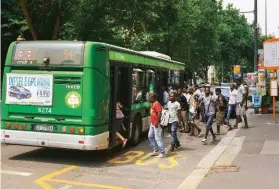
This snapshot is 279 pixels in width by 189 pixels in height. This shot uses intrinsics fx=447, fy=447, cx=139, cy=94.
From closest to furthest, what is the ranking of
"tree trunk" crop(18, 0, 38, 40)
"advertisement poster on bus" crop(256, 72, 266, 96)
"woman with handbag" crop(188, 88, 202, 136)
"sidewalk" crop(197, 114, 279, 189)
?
"sidewalk" crop(197, 114, 279, 189), "woman with handbag" crop(188, 88, 202, 136), "tree trunk" crop(18, 0, 38, 40), "advertisement poster on bus" crop(256, 72, 266, 96)

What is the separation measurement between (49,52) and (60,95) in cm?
105

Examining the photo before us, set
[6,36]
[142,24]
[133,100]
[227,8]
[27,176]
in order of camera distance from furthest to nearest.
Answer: [227,8], [6,36], [142,24], [133,100], [27,176]

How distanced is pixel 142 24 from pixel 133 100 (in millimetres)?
9537

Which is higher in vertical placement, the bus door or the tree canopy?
the tree canopy

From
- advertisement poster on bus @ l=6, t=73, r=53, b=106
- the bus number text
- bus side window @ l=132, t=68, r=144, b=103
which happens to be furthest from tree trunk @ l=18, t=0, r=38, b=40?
the bus number text

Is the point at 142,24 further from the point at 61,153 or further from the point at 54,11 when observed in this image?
the point at 61,153

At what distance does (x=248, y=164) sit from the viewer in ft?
33.2

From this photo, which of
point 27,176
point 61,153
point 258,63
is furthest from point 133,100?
point 258,63

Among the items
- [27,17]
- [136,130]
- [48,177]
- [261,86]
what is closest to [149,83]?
[136,130]

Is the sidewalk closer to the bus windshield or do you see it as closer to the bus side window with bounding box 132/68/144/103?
the bus side window with bounding box 132/68/144/103

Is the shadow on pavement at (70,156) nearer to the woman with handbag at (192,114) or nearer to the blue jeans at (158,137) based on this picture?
the blue jeans at (158,137)

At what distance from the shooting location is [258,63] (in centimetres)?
2758

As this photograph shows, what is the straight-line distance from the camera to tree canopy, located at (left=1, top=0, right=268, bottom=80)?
1900cm

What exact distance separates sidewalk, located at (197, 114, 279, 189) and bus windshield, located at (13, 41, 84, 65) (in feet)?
12.9
